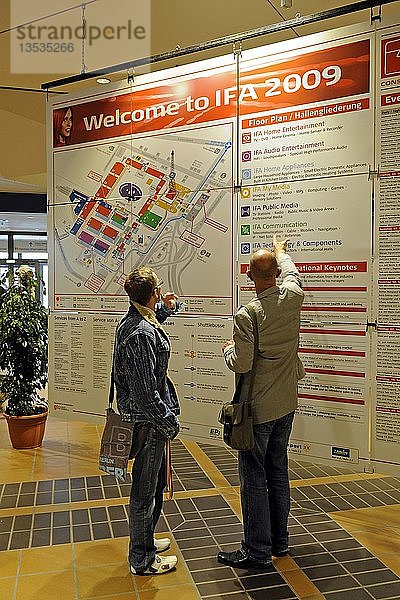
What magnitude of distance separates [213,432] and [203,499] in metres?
0.76

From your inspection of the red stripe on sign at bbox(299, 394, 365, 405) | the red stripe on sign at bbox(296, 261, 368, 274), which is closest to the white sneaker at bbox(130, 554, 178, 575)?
the red stripe on sign at bbox(299, 394, 365, 405)

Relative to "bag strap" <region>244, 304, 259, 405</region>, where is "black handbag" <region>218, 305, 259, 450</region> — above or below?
below

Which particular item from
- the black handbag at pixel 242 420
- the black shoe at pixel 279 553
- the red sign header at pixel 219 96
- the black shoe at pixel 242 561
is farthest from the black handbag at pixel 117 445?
the red sign header at pixel 219 96

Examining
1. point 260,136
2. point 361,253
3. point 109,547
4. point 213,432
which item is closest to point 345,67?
point 260,136

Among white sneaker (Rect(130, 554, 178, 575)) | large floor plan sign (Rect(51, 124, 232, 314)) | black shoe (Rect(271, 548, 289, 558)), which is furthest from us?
large floor plan sign (Rect(51, 124, 232, 314))

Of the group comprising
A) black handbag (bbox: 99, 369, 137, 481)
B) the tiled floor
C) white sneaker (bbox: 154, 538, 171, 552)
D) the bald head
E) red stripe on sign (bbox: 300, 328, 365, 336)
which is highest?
the bald head

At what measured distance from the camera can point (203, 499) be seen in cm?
463

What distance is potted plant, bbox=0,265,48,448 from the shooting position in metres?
5.95

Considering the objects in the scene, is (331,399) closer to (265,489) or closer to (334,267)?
(334,267)

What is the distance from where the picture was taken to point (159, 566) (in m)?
3.53

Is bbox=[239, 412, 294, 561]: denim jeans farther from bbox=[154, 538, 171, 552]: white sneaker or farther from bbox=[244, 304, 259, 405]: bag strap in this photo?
bbox=[154, 538, 171, 552]: white sneaker

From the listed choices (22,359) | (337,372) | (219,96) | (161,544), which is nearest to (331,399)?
(337,372)

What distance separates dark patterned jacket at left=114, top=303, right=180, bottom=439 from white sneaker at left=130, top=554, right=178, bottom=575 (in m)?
0.73

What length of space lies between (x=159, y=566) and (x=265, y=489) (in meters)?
0.71
